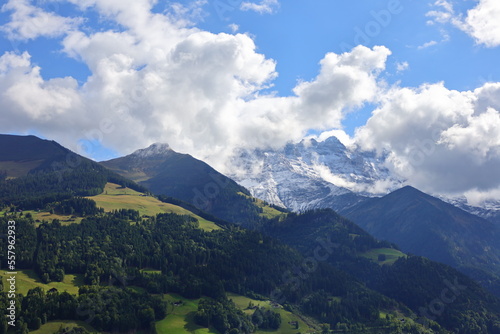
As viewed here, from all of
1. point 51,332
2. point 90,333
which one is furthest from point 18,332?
point 90,333

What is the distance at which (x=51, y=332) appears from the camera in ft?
631

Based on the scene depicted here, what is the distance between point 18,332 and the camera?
600ft

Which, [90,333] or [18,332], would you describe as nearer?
[18,332]

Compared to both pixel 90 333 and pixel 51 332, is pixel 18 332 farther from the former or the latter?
pixel 90 333

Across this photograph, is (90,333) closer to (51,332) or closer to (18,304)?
(51,332)

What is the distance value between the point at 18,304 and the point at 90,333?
32891 millimetres

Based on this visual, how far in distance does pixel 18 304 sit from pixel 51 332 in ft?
62.1

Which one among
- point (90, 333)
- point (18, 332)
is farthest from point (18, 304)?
point (90, 333)

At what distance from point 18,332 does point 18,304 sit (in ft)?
49.2

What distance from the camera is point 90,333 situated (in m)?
198

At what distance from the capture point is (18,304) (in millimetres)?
194250

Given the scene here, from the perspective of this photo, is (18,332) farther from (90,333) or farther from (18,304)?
(90,333)
